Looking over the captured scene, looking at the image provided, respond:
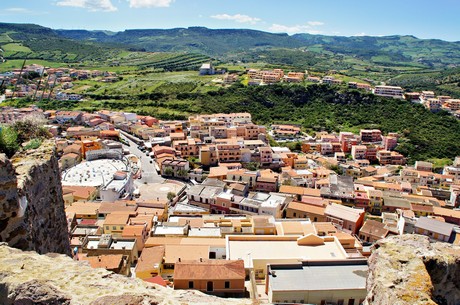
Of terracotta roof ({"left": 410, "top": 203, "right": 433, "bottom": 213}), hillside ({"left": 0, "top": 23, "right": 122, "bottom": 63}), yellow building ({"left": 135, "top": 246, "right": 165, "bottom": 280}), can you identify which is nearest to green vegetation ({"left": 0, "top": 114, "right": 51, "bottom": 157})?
yellow building ({"left": 135, "top": 246, "right": 165, "bottom": 280})

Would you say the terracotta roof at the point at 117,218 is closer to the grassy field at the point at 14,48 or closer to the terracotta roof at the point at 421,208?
the terracotta roof at the point at 421,208

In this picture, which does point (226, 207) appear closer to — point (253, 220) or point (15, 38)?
point (253, 220)

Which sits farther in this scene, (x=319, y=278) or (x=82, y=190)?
(x=82, y=190)

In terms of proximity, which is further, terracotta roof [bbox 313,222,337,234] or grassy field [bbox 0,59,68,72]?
grassy field [bbox 0,59,68,72]

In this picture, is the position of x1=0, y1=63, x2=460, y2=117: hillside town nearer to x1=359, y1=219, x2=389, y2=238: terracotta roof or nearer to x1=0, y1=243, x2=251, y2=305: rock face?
x1=359, y1=219, x2=389, y2=238: terracotta roof

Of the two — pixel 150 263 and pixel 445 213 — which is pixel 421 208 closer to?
pixel 445 213

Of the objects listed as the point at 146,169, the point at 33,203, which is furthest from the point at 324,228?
the point at 146,169
